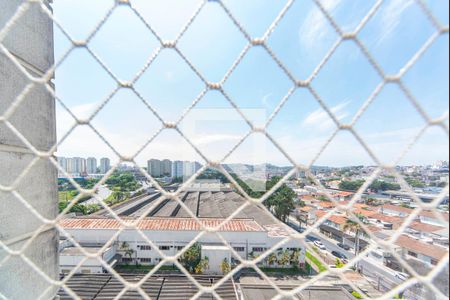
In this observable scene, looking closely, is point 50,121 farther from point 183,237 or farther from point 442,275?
point 183,237

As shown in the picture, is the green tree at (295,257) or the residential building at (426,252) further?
the green tree at (295,257)

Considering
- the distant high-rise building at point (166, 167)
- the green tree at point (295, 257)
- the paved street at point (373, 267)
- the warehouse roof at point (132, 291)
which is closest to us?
the warehouse roof at point (132, 291)

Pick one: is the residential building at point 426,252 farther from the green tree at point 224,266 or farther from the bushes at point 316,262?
the bushes at point 316,262

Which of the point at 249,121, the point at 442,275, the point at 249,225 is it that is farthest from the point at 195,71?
the point at 249,225

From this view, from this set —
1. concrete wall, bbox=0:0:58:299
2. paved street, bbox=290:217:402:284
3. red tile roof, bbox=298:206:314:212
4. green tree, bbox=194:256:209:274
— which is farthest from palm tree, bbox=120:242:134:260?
red tile roof, bbox=298:206:314:212

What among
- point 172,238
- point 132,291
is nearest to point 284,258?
point 172,238

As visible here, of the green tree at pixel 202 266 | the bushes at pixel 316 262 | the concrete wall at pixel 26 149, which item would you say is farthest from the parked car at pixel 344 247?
the concrete wall at pixel 26 149

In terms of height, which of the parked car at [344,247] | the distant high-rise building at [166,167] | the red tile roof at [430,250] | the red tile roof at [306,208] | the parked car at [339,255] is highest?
the distant high-rise building at [166,167]

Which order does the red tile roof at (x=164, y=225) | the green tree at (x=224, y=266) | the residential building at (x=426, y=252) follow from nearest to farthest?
the residential building at (x=426, y=252), the green tree at (x=224, y=266), the red tile roof at (x=164, y=225)

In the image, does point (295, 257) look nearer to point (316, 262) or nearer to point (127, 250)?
point (316, 262)

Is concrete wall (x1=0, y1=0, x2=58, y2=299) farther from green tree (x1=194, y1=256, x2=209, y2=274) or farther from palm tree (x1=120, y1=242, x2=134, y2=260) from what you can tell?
palm tree (x1=120, y1=242, x2=134, y2=260)
